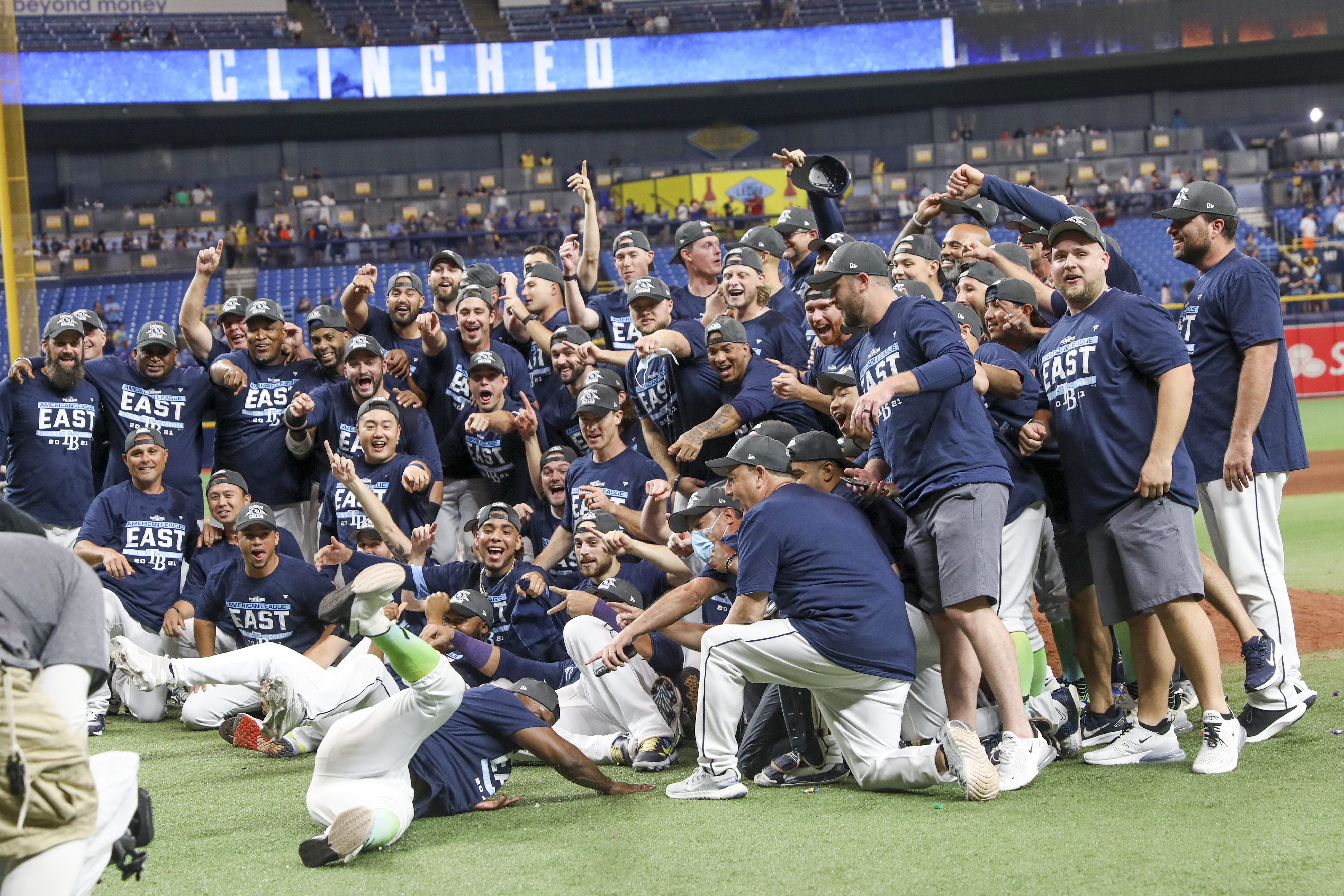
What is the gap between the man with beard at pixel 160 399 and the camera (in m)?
7.87

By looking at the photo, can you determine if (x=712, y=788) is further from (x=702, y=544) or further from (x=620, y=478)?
(x=620, y=478)

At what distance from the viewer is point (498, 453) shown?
24.6 ft

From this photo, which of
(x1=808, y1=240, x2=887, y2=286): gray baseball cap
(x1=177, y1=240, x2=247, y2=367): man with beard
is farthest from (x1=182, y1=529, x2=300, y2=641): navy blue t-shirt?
(x1=808, y1=240, x2=887, y2=286): gray baseball cap

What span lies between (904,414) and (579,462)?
8.26 ft

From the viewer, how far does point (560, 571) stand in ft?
22.7

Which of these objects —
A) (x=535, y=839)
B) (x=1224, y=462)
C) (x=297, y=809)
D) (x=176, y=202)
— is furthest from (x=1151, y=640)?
(x=176, y=202)

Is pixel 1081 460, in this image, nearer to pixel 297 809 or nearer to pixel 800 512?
pixel 800 512

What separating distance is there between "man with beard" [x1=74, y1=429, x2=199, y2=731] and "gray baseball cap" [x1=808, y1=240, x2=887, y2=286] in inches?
180

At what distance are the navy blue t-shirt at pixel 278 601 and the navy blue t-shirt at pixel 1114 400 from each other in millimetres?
4049

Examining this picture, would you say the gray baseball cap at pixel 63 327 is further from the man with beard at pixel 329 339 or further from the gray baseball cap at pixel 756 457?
the gray baseball cap at pixel 756 457

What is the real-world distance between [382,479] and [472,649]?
2.21m

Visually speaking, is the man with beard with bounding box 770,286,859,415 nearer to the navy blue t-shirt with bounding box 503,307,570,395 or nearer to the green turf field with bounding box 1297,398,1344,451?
the navy blue t-shirt with bounding box 503,307,570,395

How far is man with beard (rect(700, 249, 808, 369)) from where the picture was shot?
20.7 ft

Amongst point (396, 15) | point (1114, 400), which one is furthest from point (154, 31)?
point (1114, 400)
